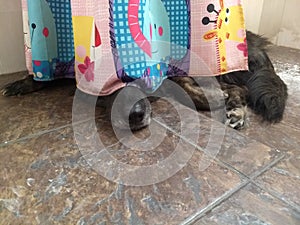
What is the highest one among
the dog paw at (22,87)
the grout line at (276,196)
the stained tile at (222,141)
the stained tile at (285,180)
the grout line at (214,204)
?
the dog paw at (22,87)

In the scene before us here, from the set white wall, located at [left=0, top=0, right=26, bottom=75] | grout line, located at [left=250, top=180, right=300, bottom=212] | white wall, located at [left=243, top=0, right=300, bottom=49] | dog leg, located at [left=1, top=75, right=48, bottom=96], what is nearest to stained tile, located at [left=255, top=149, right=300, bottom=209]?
grout line, located at [left=250, top=180, right=300, bottom=212]

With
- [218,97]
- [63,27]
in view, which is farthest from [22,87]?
[218,97]

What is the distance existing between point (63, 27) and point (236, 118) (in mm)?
803

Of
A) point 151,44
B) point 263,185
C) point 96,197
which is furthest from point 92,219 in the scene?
point 151,44

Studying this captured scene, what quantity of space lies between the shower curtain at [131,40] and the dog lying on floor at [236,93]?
0.16 ft

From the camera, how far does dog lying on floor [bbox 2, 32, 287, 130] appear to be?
3.62ft

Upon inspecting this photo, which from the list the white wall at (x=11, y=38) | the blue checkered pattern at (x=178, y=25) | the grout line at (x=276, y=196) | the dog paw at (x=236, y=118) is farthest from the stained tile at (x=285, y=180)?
the white wall at (x=11, y=38)

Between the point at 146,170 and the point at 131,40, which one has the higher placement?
the point at 131,40

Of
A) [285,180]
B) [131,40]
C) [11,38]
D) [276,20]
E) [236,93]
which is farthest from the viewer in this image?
[276,20]

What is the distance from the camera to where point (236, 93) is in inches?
51.9

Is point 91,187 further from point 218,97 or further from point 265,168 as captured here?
point 218,97

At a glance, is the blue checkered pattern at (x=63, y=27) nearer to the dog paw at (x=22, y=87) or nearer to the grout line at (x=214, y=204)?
the dog paw at (x=22, y=87)

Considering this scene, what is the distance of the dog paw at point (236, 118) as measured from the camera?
1185 mm

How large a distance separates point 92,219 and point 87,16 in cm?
66
